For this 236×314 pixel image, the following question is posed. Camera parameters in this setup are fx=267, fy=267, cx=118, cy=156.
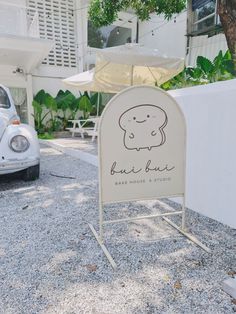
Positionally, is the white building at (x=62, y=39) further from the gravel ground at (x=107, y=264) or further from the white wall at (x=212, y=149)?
the gravel ground at (x=107, y=264)

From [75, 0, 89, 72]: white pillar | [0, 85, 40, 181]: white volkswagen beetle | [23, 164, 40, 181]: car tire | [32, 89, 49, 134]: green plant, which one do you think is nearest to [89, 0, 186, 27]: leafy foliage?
[0, 85, 40, 181]: white volkswagen beetle

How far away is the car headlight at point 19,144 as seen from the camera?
171 inches

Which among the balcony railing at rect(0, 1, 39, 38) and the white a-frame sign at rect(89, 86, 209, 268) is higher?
the balcony railing at rect(0, 1, 39, 38)

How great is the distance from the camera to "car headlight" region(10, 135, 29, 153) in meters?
4.35

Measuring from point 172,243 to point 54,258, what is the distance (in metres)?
1.17

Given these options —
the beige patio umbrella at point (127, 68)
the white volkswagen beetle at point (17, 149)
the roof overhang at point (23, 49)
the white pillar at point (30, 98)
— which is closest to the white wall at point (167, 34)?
the beige patio umbrella at point (127, 68)

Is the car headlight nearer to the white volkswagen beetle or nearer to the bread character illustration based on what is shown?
the white volkswagen beetle

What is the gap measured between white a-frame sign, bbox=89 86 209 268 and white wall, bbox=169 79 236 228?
562mm

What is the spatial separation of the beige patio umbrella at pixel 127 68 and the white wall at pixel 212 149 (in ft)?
11.1

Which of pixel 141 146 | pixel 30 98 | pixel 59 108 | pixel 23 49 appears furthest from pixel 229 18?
pixel 30 98

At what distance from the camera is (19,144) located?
14.4 ft

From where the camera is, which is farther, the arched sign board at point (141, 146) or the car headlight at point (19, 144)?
the car headlight at point (19, 144)

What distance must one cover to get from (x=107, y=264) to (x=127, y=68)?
697 centimetres

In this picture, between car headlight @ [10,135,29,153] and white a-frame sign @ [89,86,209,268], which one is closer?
white a-frame sign @ [89,86,209,268]
